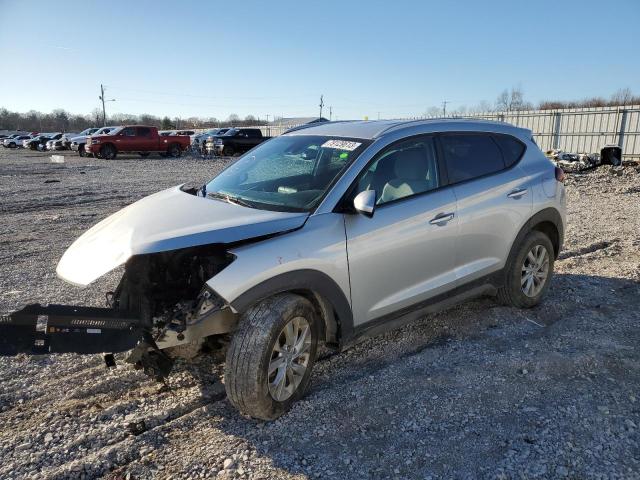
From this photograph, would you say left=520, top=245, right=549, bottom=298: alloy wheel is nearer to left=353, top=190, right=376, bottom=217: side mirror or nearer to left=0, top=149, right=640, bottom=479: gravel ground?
left=0, top=149, right=640, bottom=479: gravel ground

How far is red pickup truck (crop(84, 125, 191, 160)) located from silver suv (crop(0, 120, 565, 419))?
25664mm

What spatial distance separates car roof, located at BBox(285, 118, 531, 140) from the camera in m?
3.89

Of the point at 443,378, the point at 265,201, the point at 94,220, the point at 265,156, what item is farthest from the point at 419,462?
the point at 94,220

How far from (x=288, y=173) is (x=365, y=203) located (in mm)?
901

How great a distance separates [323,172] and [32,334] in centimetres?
203

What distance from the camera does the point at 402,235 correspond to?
3.60m

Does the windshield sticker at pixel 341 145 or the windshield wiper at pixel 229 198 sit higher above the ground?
the windshield sticker at pixel 341 145

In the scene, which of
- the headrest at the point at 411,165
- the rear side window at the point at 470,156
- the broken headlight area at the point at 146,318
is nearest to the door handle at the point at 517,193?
the rear side window at the point at 470,156

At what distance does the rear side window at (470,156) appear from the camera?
13.7ft

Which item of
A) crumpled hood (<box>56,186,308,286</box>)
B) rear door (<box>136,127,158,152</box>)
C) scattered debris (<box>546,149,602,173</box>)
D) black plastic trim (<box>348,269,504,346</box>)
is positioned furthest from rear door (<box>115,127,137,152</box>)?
black plastic trim (<box>348,269,504,346</box>)

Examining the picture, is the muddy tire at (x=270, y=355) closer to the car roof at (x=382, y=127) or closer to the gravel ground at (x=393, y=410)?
the gravel ground at (x=393, y=410)

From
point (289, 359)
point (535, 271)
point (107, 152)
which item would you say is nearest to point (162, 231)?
point (289, 359)

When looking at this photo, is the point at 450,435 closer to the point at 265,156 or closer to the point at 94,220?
the point at 265,156

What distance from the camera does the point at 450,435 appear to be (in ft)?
9.97
